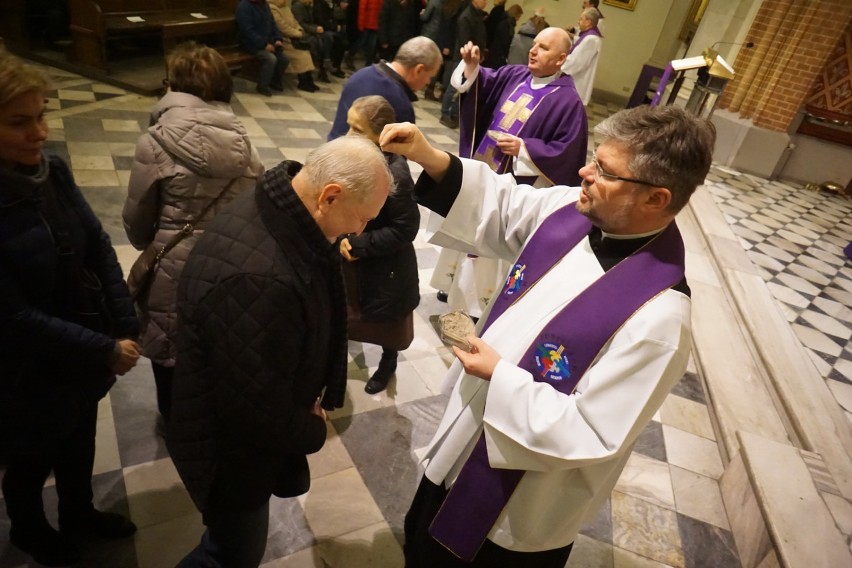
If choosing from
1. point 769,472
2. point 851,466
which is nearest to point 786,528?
point 769,472

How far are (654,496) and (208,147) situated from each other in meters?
2.81

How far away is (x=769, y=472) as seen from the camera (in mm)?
2686

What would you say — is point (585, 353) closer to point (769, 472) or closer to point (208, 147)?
point (208, 147)

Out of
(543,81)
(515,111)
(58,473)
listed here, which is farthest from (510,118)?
(58,473)

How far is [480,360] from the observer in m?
1.42

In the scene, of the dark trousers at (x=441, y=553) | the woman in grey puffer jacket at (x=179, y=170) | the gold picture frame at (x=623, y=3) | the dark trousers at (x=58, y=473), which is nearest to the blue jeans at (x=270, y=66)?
the woman in grey puffer jacket at (x=179, y=170)

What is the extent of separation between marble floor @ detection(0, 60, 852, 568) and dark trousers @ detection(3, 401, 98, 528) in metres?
0.22

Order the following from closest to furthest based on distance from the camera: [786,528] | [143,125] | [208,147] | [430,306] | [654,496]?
[208,147] → [786,528] → [654,496] → [430,306] → [143,125]

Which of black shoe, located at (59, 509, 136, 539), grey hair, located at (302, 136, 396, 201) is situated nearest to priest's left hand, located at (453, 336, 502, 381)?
grey hair, located at (302, 136, 396, 201)

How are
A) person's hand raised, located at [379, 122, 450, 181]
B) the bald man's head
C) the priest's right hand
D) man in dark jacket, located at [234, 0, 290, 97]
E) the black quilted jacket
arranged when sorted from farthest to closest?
1. man in dark jacket, located at [234, 0, 290, 97]
2. the bald man's head
3. the priest's right hand
4. person's hand raised, located at [379, 122, 450, 181]
5. the black quilted jacket

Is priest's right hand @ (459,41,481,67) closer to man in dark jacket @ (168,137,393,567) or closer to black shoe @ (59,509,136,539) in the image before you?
man in dark jacket @ (168,137,393,567)

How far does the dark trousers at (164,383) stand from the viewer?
2.15 m

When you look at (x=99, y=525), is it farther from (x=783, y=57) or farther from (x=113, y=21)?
(x=783, y=57)

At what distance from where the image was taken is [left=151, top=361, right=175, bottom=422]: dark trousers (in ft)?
7.06
